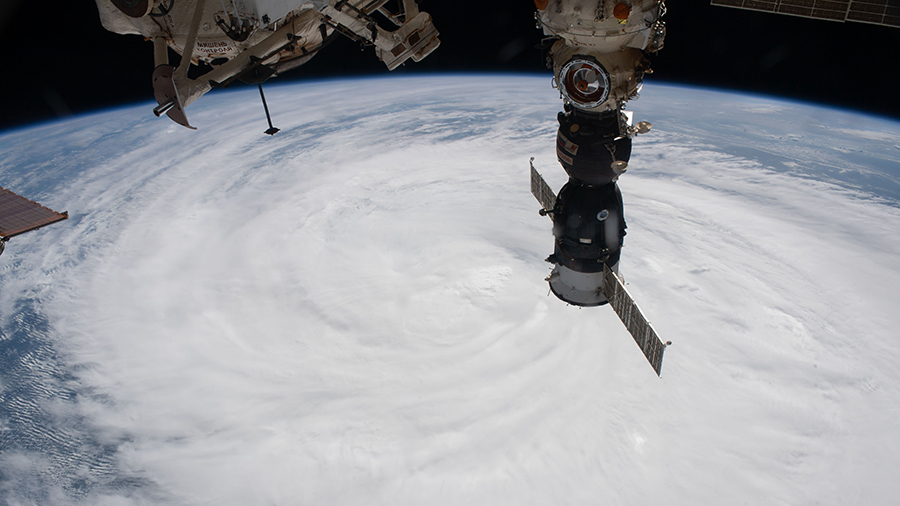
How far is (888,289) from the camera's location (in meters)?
10.2

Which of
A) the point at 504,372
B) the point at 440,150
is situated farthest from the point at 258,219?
the point at 504,372

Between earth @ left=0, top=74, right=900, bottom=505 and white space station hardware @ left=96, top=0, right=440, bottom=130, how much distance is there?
5.54 m

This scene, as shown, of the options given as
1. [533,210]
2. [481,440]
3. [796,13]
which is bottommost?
[481,440]

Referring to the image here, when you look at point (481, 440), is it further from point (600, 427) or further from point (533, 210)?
point (533, 210)

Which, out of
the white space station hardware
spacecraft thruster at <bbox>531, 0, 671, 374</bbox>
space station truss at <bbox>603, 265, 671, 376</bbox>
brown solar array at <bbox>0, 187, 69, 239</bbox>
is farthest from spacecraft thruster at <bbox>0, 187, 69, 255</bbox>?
space station truss at <bbox>603, 265, 671, 376</bbox>

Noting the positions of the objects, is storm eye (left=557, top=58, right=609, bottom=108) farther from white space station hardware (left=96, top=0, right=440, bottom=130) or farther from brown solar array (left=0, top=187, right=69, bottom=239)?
brown solar array (left=0, top=187, right=69, bottom=239)

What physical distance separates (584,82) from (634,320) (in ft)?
8.38

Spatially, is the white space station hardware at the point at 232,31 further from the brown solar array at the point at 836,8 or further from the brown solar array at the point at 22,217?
the brown solar array at the point at 22,217

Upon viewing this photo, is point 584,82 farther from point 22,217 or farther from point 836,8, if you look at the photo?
point 22,217

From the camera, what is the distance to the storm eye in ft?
13.0

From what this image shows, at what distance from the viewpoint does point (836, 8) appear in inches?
158

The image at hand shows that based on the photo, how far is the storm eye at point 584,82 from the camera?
3.95m

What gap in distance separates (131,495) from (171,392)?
203cm

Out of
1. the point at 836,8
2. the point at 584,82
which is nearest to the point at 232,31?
the point at 584,82
